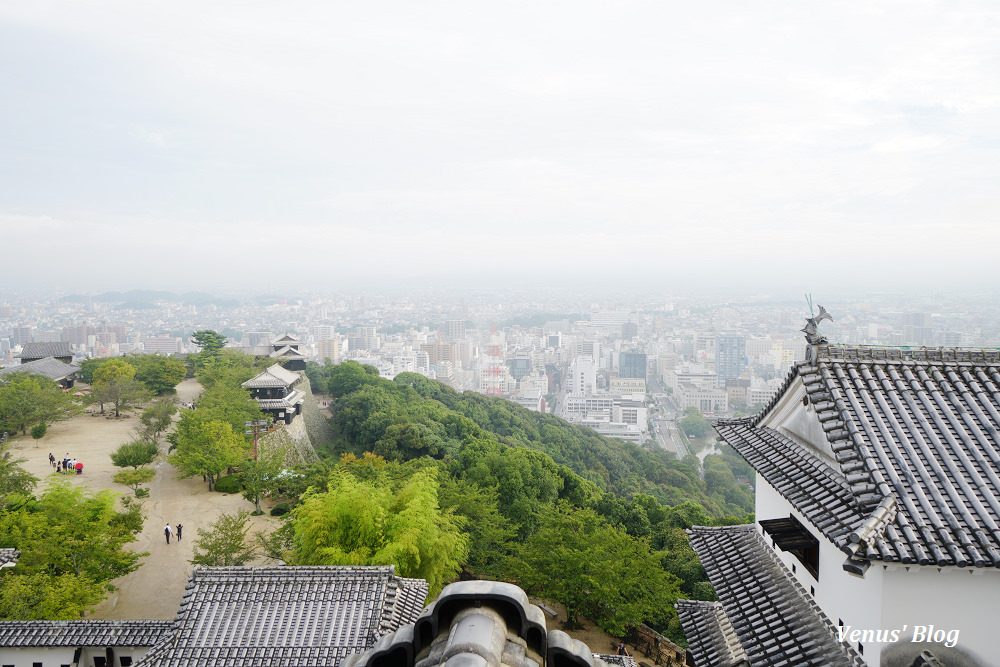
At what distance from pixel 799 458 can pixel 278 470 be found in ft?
60.1

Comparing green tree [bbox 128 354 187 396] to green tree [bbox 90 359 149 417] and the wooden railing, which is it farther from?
the wooden railing

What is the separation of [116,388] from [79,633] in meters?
23.9

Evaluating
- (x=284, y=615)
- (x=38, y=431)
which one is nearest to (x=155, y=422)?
(x=38, y=431)

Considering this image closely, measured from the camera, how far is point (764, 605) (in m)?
5.79

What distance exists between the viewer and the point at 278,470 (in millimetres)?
19969

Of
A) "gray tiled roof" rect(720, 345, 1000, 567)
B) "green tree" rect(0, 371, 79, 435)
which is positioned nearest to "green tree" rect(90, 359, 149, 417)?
"green tree" rect(0, 371, 79, 435)

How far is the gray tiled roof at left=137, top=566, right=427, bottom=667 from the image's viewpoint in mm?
7102

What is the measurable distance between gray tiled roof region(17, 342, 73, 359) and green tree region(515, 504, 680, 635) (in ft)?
123

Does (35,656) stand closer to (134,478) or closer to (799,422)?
(799,422)

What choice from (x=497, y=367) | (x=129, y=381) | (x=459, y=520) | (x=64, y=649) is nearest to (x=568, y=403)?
(x=497, y=367)

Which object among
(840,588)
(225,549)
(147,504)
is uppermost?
(840,588)

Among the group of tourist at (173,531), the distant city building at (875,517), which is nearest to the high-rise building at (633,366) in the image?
the group of tourist at (173,531)

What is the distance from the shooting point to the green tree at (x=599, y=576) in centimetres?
1266

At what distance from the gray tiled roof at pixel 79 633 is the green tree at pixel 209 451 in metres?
11.0
